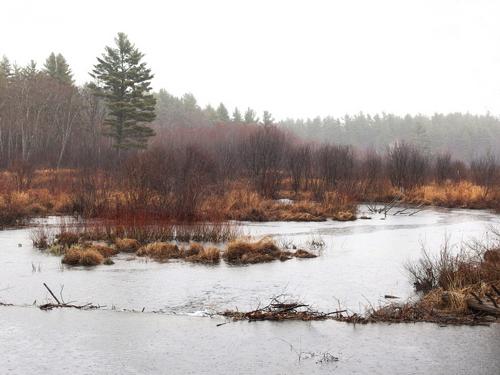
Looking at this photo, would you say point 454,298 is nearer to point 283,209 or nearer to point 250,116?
point 283,209

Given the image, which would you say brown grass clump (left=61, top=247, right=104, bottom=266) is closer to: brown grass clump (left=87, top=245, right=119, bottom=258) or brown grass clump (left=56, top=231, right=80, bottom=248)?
brown grass clump (left=87, top=245, right=119, bottom=258)

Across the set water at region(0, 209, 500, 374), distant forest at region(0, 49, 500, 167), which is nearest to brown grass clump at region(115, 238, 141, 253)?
water at region(0, 209, 500, 374)

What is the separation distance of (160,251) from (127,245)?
1.31 m

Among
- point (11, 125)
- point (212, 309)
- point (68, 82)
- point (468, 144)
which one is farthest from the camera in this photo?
point (468, 144)

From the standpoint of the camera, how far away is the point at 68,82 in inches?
2518

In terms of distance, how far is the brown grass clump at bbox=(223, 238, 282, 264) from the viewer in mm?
13430

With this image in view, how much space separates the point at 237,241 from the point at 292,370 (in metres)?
7.79

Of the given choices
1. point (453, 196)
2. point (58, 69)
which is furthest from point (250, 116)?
point (453, 196)

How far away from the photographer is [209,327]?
807 cm

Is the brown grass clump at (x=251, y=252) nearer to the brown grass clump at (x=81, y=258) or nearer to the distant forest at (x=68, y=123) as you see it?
the brown grass clump at (x=81, y=258)

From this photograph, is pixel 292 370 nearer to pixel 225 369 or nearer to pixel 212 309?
pixel 225 369

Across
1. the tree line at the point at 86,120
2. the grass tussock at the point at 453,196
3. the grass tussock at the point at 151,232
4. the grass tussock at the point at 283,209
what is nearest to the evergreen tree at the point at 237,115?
the tree line at the point at 86,120

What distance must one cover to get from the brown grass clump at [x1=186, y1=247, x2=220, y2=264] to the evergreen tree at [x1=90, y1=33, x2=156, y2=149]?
36.7 metres

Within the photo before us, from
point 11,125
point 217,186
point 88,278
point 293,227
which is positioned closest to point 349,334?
point 88,278
